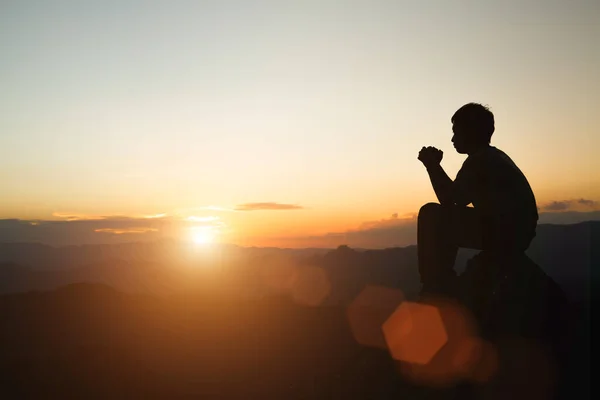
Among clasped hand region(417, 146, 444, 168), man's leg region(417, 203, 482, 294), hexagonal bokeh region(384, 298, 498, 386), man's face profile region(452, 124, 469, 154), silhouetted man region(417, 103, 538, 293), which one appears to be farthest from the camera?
man's face profile region(452, 124, 469, 154)

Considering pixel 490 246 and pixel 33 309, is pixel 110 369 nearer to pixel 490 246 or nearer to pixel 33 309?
pixel 33 309

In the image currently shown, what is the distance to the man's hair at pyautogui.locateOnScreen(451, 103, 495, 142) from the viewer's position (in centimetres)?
637

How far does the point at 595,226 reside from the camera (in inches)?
3359

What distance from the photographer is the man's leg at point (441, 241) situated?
5.91m

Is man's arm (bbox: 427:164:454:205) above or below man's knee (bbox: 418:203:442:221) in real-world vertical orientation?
above

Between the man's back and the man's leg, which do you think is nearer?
the man's back

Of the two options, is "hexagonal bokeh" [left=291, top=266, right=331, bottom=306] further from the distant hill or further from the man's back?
the man's back

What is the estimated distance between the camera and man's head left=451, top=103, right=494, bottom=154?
638cm

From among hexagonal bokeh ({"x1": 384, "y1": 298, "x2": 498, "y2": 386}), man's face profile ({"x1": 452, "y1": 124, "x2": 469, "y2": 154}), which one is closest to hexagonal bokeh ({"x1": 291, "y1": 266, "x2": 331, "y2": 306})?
hexagonal bokeh ({"x1": 384, "y1": 298, "x2": 498, "y2": 386})

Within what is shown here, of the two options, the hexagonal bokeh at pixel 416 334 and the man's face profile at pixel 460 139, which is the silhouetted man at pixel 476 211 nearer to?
the man's face profile at pixel 460 139

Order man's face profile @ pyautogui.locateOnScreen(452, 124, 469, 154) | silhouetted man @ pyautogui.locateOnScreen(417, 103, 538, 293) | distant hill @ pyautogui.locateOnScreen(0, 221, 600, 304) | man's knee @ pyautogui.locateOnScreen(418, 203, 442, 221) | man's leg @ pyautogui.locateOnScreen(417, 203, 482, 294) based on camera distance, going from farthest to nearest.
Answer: distant hill @ pyautogui.locateOnScreen(0, 221, 600, 304) → man's face profile @ pyautogui.locateOnScreen(452, 124, 469, 154) → man's knee @ pyautogui.locateOnScreen(418, 203, 442, 221) → man's leg @ pyautogui.locateOnScreen(417, 203, 482, 294) → silhouetted man @ pyautogui.locateOnScreen(417, 103, 538, 293)

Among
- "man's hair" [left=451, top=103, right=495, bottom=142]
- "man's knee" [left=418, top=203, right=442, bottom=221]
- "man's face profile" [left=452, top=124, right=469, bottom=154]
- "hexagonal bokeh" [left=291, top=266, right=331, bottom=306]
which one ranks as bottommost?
"hexagonal bokeh" [left=291, top=266, right=331, bottom=306]

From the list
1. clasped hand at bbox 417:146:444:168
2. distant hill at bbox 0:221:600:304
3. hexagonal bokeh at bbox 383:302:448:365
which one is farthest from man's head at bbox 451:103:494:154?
distant hill at bbox 0:221:600:304

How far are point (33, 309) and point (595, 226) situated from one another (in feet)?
312
